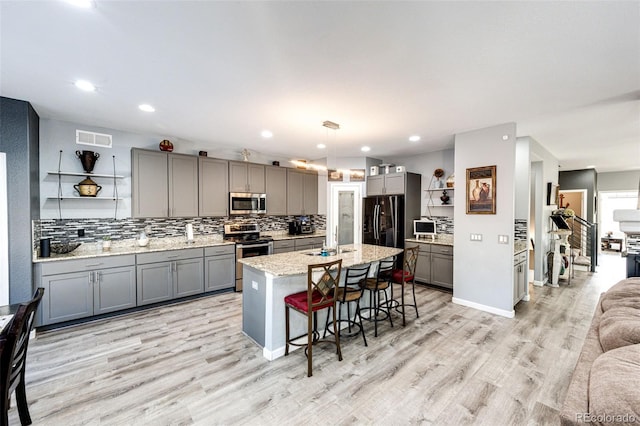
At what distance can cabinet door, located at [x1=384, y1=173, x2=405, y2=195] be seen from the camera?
5.58m

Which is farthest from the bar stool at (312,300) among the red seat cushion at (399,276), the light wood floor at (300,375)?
the red seat cushion at (399,276)

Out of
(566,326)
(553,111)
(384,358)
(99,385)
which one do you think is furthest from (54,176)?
(566,326)

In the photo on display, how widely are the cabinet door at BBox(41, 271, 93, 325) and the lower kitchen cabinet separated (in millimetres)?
5125

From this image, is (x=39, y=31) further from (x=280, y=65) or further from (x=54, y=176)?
(x=54, y=176)

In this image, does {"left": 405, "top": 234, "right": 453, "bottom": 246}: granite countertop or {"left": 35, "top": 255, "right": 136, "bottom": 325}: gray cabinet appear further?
{"left": 405, "top": 234, "right": 453, "bottom": 246}: granite countertop

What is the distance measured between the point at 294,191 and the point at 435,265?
330cm

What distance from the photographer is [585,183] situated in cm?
777

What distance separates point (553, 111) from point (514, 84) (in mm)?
1192

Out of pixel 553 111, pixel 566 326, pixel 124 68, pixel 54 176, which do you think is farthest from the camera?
pixel 54 176

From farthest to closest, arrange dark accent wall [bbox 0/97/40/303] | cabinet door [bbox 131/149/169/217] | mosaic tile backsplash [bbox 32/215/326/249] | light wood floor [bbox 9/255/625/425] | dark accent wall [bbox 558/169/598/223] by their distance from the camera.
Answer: dark accent wall [bbox 558/169/598/223] < cabinet door [bbox 131/149/169/217] < mosaic tile backsplash [bbox 32/215/326/249] < dark accent wall [bbox 0/97/40/303] < light wood floor [bbox 9/255/625/425]

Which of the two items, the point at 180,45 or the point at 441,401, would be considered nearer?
the point at 180,45

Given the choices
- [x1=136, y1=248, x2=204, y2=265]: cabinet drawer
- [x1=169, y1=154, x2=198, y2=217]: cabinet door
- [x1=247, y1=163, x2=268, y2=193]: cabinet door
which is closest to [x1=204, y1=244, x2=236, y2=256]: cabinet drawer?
[x1=136, y1=248, x2=204, y2=265]: cabinet drawer

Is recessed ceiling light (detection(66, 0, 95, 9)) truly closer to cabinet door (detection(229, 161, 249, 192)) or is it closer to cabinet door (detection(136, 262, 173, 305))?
cabinet door (detection(136, 262, 173, 305))

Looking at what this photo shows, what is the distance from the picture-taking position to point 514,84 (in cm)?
262
